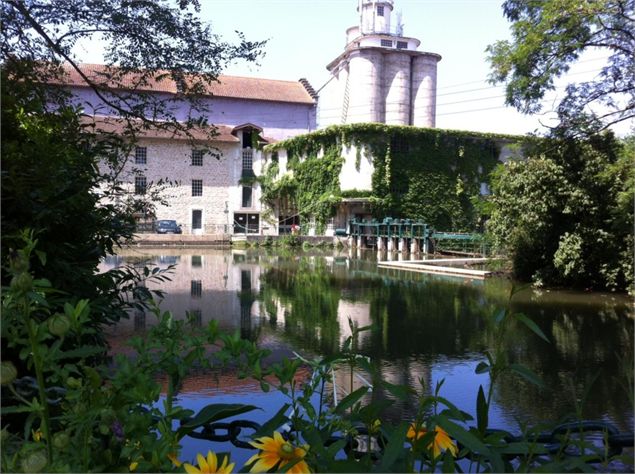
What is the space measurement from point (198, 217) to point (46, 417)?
1373 inches

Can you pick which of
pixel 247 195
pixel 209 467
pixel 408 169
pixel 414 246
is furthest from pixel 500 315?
pixel 247 195

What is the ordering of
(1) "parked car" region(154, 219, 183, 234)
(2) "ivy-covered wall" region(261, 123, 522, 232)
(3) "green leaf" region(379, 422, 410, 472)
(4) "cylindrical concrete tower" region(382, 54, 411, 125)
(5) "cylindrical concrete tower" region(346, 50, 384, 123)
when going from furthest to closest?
(4) "cylindrical concrete tower" region(382, 54, 411, 125) < (5) "cylindrical concrete tower" region(346, 50, 384, 123) < (1) "parked car" region(154, 219, 183, 234) < (2) "ivy-covered wall" region(261, 123, 522, 232) < (3) "green leaf" region(379, 422, 410, 472)

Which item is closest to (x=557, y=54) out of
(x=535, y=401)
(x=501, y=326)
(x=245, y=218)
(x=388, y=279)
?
(x=388, y=279)

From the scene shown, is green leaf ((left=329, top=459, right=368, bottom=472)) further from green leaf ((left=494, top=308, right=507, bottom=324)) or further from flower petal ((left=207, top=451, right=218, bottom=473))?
green leaf ((left=494, top=308, right=507, bottom=324))

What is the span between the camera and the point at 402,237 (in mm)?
26734

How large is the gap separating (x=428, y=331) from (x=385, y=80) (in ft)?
A: 93.6

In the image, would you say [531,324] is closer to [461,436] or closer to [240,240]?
[461,436]

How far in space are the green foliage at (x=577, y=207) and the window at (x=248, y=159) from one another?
2372 centimetres

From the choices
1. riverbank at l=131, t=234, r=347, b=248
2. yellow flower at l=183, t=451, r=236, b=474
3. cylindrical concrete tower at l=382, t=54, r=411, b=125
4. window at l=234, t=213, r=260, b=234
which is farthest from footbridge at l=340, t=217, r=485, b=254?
yellow flower at l=183, t=451, r=236, b=474

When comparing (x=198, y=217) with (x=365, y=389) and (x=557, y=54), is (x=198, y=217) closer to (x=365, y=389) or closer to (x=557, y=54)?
(x=557, y=54)

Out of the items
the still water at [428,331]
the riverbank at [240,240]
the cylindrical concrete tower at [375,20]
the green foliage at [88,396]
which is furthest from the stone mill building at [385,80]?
the green foliage at [88,396]

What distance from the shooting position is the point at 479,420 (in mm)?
1080

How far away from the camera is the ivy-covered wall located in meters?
29.3

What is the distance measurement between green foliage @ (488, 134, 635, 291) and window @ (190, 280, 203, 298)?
7.15 meters
